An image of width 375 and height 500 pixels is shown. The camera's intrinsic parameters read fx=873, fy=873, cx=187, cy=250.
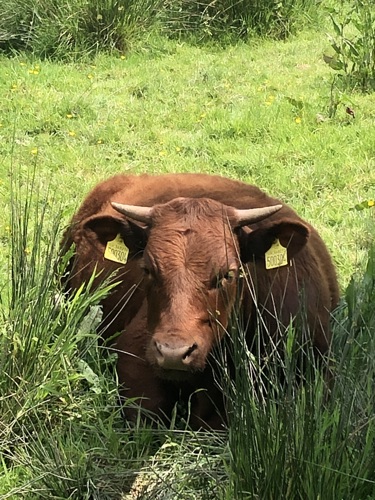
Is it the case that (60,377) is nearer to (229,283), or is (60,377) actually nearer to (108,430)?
(108,430)

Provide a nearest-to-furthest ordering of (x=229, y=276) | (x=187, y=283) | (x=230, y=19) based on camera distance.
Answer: (x=187, y=283)
(x=229, y=276)
(x=230, y=19)

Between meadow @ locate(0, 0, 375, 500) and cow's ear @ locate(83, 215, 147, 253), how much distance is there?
0.76 ft

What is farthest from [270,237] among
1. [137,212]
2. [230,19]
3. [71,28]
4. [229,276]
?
[230,19]

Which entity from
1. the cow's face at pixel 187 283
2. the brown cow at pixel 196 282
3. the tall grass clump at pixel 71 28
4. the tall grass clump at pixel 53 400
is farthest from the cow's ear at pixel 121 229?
the tall grass clump at pixel 71 28

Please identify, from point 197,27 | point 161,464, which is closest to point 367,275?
point 161,464

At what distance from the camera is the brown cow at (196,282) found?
3.85 m

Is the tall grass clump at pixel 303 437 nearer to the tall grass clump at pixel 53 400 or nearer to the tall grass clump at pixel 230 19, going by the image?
the tall grass clump at pixel 53 400

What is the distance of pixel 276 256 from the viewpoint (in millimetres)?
4207

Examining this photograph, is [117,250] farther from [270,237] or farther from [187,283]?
[270,237]

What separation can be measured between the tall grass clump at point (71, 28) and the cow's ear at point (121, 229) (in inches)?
259

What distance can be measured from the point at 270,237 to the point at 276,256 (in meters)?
0.10

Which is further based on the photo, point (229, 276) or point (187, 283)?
point (229, 276)

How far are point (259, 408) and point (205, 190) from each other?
89.1 inches

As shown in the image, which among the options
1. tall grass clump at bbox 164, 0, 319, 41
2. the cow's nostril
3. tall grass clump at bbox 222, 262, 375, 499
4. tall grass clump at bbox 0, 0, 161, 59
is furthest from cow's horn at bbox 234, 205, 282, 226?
tall grass clump at bbox 164, 0, 319, 41
